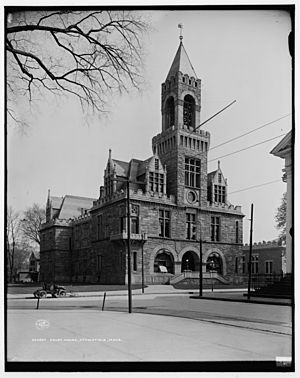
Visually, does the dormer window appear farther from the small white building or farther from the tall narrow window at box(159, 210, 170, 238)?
the small white building

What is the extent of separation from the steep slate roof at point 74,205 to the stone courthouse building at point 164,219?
0.03ft

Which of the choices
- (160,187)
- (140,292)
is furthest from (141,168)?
(140,292)

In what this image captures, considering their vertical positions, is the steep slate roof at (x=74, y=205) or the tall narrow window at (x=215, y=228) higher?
the steep slate roof at (x=74, y=205)

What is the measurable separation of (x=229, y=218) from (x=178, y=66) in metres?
1.55

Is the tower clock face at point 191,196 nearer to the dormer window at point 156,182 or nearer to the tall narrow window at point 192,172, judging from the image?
the tall narrow window at point 192,172

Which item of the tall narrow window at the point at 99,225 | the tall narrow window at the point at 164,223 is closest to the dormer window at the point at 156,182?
the tall narrow window at the point at 164,223

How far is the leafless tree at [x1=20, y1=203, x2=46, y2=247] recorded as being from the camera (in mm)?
4473

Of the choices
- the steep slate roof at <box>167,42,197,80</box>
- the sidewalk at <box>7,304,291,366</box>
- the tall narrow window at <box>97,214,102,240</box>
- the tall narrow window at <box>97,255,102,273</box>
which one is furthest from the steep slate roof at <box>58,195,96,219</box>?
the steep slate roof at <box>167,42,197,80</box>

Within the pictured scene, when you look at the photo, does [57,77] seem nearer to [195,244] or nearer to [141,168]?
[141,168]

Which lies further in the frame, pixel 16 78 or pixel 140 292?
pixel 140 292

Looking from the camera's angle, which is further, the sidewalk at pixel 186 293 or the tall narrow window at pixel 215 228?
the tall narrow window at pixel 215 228

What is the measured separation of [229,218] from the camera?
467cm

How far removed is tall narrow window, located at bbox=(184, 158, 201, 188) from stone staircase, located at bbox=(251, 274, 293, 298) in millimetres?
1160

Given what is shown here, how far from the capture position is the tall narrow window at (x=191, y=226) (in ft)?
15.8
